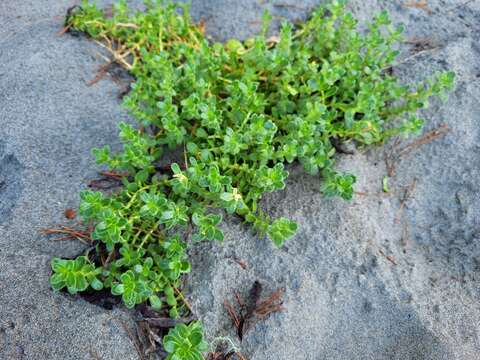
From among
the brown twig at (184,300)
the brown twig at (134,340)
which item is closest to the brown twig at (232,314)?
the brown twig at (184,300)

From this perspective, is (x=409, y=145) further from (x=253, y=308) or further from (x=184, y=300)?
(x=184, y=300)

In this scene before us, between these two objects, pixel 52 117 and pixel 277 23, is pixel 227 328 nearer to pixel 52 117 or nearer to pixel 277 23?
pixel 52 117

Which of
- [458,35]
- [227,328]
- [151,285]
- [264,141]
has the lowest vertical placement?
[227,328]

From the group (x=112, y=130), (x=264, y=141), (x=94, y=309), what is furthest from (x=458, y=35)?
(x=94, y=309)

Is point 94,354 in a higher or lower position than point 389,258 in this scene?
lower

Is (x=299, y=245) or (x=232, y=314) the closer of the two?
(x=232, y=314)

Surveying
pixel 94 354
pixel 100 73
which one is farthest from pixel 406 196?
pixel 100 73

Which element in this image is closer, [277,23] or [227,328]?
[227,328]

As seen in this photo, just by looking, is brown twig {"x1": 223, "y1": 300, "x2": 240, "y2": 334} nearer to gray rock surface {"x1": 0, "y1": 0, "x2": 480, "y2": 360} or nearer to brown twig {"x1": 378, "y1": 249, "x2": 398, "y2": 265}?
gray rock surface {"x1": 0, "y1": 0, "x2": 480, "y2": 360}
